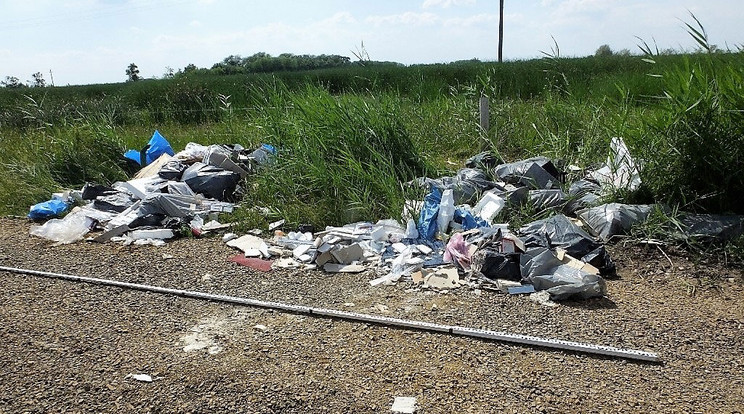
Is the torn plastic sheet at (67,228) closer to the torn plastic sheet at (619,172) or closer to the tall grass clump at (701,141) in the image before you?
the torn plastic sheet at (619,172)

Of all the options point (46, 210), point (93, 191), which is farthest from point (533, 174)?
point (46, 210)

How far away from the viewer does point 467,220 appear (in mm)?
4859

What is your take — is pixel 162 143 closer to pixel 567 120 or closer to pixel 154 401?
pixel 567 120

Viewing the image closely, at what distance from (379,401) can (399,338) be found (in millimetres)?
635

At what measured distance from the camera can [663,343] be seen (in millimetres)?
3164

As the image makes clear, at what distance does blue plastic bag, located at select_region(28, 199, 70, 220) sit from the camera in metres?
6.28

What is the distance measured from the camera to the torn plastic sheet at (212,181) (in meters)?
6.37

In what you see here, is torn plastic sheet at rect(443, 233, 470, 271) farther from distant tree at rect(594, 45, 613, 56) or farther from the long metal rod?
distant tree at rect(594, 45, 613, 56)

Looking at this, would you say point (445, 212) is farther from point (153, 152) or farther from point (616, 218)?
point (153, 152)

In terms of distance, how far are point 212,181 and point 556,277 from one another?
12.8 ft

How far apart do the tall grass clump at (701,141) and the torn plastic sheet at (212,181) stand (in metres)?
4.09

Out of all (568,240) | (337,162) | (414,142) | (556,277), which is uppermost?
(414,142)

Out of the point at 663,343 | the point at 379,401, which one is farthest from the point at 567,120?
the point at 379,401

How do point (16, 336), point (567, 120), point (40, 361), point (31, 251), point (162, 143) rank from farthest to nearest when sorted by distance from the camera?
point (162, 143) < point (567, 120) < point (31, 251) < point (16, 336) < point (40, 361)
